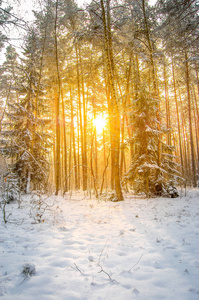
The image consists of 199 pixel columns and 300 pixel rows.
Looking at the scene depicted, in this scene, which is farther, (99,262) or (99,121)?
(99,121)

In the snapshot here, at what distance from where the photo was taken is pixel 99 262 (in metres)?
2.43

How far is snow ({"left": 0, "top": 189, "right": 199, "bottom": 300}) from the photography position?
1.76 m

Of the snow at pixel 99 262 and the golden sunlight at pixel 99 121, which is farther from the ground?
the golden sunlight at pixel 99 121

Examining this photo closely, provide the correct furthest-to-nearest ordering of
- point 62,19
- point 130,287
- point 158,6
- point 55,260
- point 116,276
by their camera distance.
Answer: point 62,19 < point 158,6 < point 55,260 < point 116,276 < point 130,287

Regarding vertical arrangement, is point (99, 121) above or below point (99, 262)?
above

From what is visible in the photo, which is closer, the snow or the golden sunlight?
the snow

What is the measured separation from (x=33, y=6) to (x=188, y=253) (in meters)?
6.30

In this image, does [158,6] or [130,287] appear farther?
[158,6]

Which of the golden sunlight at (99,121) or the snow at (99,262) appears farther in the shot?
the golden sunlight at (99,121)

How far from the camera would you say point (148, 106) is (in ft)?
32.2

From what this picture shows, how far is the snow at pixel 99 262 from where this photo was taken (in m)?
1.76

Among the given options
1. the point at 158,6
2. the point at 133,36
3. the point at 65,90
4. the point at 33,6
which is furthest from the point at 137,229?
the point at 65,90

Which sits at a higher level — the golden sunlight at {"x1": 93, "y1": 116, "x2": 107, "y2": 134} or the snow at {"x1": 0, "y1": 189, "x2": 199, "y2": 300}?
the golden sunlight at {"x1": 93, "y1": 116, "x2": 107, "y2": 134}

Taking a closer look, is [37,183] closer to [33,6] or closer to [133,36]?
[33,6]
